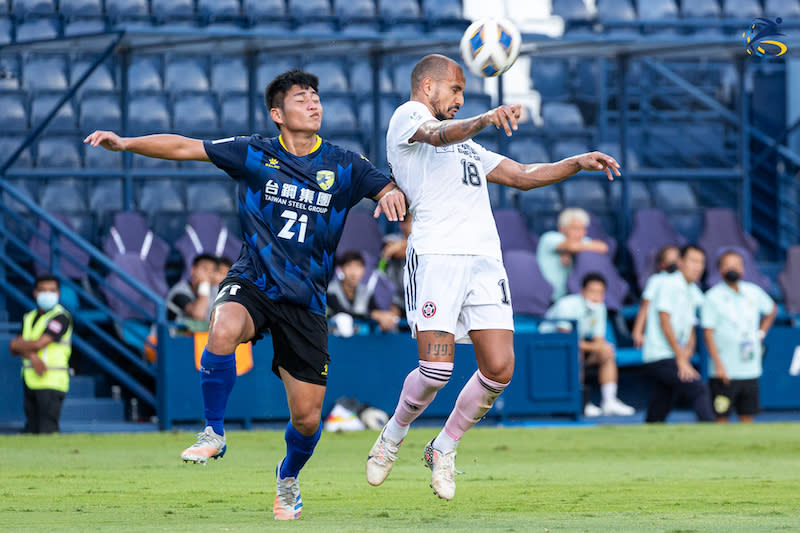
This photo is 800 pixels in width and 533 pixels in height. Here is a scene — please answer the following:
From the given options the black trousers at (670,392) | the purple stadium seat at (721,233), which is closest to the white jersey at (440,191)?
the black trousers at (670,392)

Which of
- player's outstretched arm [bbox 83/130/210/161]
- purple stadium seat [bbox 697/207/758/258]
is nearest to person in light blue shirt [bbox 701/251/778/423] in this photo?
purple stadium seat [bbox 697/207/758/258]

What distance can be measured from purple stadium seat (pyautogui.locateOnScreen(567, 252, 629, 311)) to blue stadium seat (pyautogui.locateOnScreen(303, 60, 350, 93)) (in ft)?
16.4

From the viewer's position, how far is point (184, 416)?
15469 millimetres

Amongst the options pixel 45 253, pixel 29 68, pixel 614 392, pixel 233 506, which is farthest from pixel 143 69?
pixel 233 506

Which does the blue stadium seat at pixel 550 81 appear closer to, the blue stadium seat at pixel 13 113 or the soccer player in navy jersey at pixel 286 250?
the blue stadium seat at pixel 13 113

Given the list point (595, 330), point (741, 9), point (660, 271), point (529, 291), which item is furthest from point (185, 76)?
point (741, 9)

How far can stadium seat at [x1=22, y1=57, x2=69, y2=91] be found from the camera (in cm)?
1950

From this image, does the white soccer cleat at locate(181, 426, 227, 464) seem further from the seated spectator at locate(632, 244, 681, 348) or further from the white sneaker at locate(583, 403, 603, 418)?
the seated spectator at locate(632, 244, 681, 348)

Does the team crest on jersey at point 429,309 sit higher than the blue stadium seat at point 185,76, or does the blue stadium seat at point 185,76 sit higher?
the blue stadium seat at point 185,76

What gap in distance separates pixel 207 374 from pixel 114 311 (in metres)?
9.69

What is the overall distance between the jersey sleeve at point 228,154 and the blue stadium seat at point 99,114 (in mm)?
12184

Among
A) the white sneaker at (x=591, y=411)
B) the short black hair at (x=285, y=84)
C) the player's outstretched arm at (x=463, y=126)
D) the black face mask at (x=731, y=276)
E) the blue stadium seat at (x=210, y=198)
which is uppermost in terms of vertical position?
the short black hair at (x=285, y=84)

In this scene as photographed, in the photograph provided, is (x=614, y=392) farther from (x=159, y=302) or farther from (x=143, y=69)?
(x=143, y=69)

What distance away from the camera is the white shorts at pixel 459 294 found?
7789 mm
